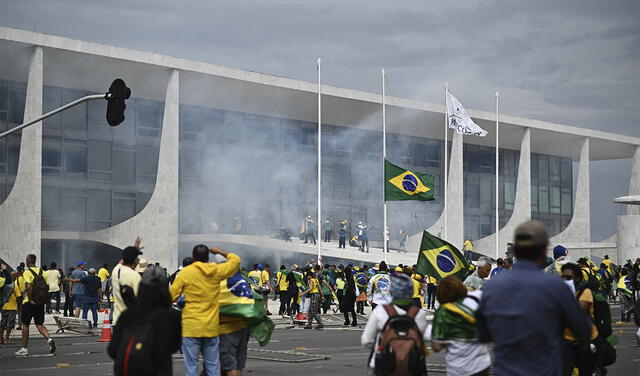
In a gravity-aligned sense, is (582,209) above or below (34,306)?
above

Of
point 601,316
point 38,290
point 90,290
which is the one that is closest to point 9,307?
point 38,290

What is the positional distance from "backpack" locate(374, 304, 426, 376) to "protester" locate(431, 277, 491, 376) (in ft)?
1.31

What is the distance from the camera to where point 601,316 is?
8.71 meters

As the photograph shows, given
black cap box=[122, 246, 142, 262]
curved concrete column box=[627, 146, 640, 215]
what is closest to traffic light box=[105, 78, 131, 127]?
black cap box=[122, 246, 142, 262]

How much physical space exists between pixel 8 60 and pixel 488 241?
3572cm

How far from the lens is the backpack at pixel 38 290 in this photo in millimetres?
15352

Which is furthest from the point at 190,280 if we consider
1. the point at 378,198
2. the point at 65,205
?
the point at 378,198

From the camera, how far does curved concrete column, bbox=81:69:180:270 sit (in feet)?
137

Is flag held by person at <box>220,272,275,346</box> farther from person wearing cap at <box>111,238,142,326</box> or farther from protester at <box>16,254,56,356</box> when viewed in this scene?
protester at <box>16,254,56,356</box>

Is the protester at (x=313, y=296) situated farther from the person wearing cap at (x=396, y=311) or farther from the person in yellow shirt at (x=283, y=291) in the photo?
the person wearing cap at (x=396, y=311)

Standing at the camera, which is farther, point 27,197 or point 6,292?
point 27,197

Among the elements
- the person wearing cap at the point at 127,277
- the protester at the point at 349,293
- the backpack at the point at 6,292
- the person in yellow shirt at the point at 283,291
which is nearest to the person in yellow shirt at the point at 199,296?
the person wearing cap at the point at 127,277

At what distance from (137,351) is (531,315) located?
94.5 inches

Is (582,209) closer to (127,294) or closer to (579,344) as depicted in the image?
(579,344)
